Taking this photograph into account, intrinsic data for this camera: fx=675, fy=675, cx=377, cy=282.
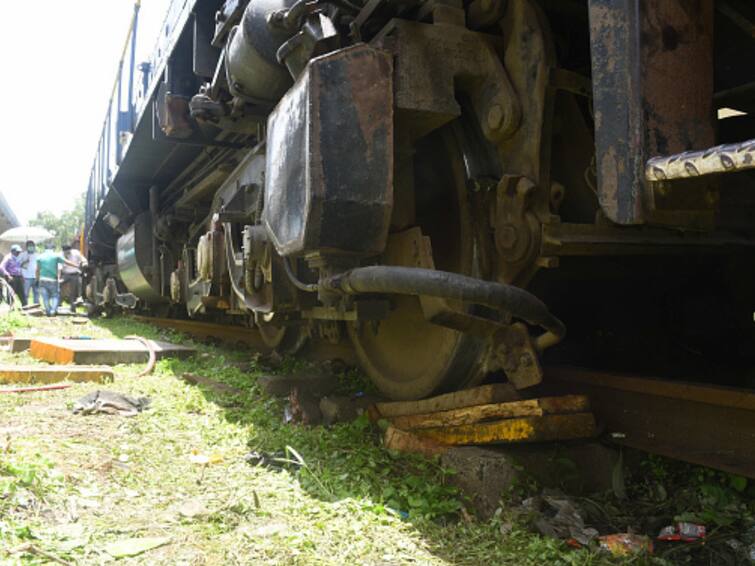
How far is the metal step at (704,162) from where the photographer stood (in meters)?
1.17

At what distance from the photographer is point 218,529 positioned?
1888mm

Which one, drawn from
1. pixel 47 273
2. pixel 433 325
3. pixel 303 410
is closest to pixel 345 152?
pixel 433 325

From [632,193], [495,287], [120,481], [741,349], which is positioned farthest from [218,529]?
[741,349]

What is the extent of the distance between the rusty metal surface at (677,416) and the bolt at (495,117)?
0.94 meters

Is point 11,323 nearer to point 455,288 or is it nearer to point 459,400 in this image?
point 459,400

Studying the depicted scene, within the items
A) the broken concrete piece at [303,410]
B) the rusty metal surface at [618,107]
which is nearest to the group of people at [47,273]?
the broken concrete piece at [303,410]

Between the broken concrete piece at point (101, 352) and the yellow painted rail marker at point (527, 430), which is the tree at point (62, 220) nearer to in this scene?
the broken concrete piece at point (101, 352)

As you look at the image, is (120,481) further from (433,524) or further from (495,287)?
(495,287)

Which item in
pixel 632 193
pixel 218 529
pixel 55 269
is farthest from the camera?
pixel 55 269

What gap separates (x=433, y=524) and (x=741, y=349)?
1.92 metres

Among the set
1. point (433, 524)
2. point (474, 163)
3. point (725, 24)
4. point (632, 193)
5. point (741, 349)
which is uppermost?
point (725, 24)

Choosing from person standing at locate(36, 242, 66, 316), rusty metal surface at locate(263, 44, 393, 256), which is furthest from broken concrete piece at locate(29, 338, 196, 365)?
person standing at locate(36, 242, 66, 316)

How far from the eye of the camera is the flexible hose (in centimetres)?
188

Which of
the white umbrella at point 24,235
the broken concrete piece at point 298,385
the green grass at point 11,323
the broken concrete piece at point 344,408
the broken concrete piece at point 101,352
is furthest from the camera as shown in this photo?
the white umbrella at point 24,235
